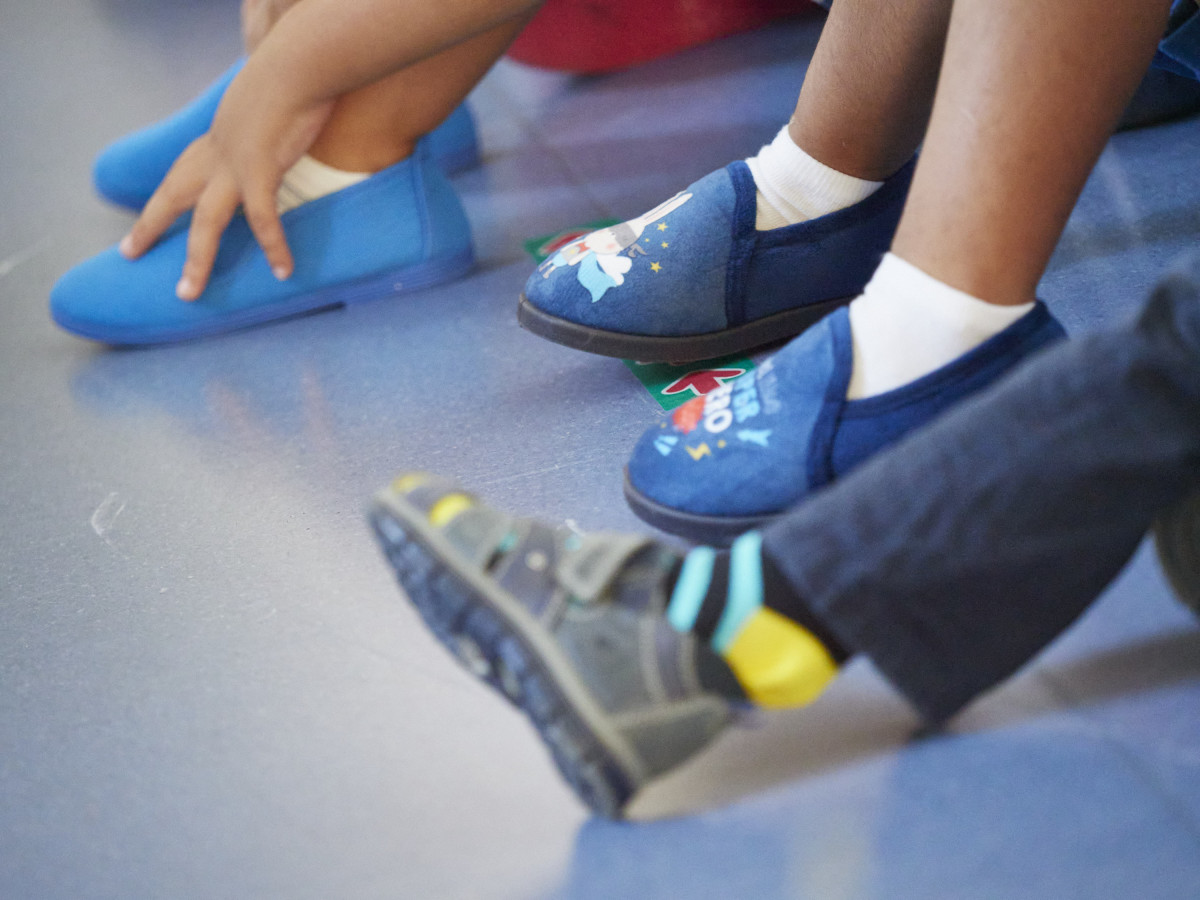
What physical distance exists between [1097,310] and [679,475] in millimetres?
417

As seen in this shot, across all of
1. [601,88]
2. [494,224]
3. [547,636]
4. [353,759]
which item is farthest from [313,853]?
[601,88]

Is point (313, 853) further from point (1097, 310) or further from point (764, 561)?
point (1097, 310)

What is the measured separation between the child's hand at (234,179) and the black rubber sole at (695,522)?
573 millimetres

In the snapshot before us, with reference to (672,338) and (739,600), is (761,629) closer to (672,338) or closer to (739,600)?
(739,600)

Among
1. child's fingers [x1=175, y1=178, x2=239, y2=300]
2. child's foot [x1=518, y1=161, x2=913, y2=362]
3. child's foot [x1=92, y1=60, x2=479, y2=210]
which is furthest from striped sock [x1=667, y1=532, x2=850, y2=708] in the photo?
child's foot [x1=92, y1=60, x2=479, y2=210]

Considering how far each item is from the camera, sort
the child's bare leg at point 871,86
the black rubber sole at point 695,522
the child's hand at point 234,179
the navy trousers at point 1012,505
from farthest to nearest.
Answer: the child's hand at point 234,179 < the child's bare leg at point 871,86 < the black rubber sole at point 695,522 < the navy trousers at point 1012,505

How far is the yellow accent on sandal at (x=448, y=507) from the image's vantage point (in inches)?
19.2

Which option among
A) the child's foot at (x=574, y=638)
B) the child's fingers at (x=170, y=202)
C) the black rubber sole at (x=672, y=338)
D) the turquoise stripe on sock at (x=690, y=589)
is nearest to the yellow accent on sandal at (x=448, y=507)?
the child's foot at (x=574, y=638)

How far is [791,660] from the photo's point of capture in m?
0.50

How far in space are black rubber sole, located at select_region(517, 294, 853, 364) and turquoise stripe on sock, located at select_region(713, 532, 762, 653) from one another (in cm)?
37

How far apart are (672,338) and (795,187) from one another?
15cm

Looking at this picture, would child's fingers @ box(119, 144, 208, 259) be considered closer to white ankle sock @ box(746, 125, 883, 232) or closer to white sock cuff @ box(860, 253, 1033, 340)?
white ankle sock @ box(746, 125, 883, 232)

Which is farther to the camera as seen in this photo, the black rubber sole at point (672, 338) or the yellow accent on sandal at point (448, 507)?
the black rubber sole at point (672, 338)

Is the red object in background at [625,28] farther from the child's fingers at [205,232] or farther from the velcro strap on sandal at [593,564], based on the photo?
the velcro strap on sandal at [593,564]
